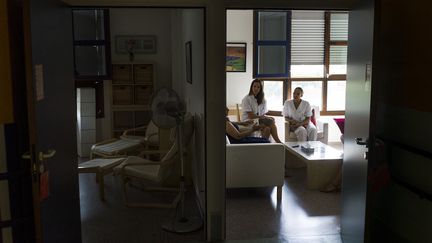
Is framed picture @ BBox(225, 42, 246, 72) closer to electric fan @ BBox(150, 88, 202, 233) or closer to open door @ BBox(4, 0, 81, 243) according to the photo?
electric fan @ BBox(150, 88, 202, 233)

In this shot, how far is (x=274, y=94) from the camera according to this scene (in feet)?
24.6

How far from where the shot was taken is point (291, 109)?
258 inches

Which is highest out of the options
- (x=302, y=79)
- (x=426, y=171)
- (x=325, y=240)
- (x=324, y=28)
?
(x=324, y=28)

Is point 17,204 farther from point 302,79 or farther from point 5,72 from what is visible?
point 302,79

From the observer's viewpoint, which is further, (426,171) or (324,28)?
(324,28)

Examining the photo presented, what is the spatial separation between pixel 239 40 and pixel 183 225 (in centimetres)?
398

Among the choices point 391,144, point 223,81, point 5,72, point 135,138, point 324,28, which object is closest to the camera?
point 5,72

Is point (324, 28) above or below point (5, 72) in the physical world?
above

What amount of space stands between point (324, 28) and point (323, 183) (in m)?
3.22

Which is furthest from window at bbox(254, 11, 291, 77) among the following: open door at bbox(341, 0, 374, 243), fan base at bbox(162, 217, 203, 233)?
open door at bbox(341, 0, 374, 243)

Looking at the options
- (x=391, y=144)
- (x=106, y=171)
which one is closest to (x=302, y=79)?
(x=106, y=171)

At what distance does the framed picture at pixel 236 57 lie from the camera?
7.17m

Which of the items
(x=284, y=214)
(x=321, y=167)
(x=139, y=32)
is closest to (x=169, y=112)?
(x=284, y=214)

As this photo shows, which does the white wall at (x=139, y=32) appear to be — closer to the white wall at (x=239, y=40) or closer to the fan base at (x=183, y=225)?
the white wall at (x=239, y=40)
